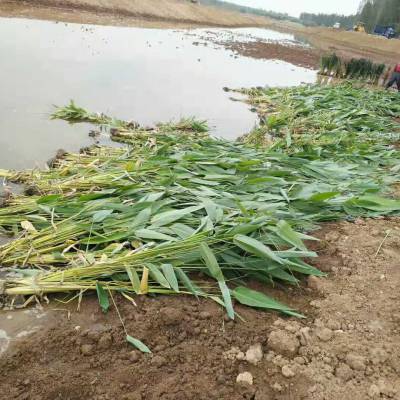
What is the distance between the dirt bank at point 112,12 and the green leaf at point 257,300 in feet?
51.6

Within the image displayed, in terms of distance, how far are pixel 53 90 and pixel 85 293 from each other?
5.54 m

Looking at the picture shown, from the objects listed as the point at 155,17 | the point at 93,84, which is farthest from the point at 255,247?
the point at 155,17

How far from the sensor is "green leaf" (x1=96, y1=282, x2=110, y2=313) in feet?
6.84

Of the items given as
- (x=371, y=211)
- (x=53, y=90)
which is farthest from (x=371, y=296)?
(x=53, y=90)

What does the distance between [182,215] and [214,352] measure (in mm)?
987

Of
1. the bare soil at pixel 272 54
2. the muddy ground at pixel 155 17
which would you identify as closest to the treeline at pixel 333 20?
the muddy ground at pixel 155 17

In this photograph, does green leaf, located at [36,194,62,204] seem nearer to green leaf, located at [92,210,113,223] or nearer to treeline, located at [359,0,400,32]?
green leaf, located at [92,210,113,223]

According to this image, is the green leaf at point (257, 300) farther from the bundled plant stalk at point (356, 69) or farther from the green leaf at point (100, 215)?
the bundled plant stalk at point (356, 69)

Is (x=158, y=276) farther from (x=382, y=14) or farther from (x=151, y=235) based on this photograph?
(x=382, y=14)

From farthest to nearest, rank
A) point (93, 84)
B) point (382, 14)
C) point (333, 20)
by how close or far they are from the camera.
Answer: point (333, 20)
point (382, 14)
point (93, 84)

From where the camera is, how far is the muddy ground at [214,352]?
1.74 m

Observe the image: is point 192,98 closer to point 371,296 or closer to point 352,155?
point 352,155

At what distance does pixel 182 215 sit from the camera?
104 inches

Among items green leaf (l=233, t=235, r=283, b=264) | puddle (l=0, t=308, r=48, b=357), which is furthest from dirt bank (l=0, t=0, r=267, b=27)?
green leaf (l=233, t=235, r=283, b=264)
